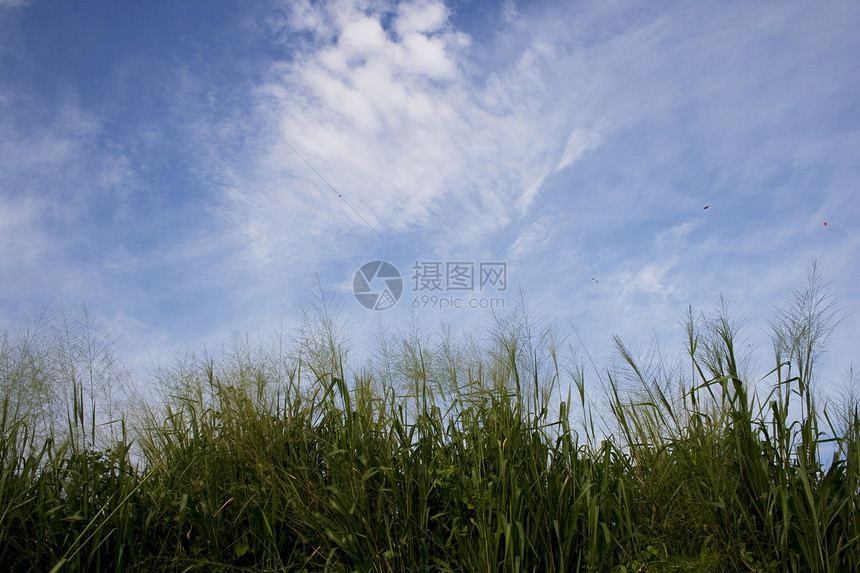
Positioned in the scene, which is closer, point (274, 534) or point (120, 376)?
point (274, 534)

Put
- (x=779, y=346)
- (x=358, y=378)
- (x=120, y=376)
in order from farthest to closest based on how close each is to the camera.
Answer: (x=120, y=376) < (x=358, y=378) < (x=779, y=346)

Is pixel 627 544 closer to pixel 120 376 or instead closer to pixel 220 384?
pixel 220 384

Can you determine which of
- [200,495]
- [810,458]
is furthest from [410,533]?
[810,458]

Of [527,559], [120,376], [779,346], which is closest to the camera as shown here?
[527,559]

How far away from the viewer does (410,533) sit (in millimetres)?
2609

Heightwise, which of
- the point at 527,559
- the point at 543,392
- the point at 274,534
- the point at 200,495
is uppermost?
the point at 543,392

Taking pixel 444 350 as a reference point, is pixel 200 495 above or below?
below

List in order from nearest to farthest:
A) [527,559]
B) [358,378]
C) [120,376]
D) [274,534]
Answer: [527,559], [274,534], [358,378], [120,376]

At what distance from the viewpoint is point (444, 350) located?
3.21 meters

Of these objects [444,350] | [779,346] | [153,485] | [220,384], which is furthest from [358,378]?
[779,346]

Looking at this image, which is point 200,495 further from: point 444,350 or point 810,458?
point 810,458

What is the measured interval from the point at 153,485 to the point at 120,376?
73cm

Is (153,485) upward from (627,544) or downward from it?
upward

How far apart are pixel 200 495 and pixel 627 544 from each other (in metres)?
1.95
